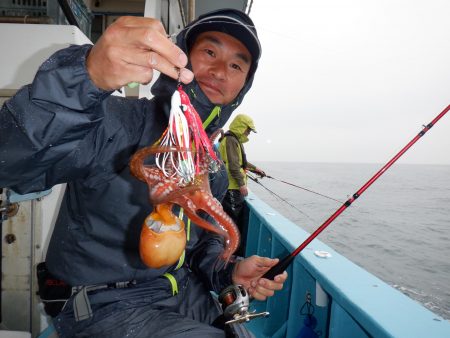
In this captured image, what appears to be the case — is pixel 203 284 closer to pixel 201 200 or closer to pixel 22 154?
pixel 201 200

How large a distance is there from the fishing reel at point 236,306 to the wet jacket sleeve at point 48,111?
1.58 metres

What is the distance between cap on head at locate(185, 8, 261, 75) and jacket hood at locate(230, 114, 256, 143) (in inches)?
207

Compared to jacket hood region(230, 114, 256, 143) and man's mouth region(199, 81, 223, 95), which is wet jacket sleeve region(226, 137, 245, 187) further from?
man's mouth region(199, 81, 223, 95)

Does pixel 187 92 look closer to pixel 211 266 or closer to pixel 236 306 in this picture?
pixel 211 266

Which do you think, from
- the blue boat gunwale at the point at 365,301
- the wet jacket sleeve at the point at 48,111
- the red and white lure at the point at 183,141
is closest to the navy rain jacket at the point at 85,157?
the wet jacket sleeve at the point at 48,111

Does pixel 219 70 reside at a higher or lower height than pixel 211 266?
higher

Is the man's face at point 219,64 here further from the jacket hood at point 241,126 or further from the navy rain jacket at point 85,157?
the jacket hood at point 241,126

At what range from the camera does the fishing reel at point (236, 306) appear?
6.47ft

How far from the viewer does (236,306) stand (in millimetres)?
2053

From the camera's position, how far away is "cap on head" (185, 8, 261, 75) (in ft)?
7.57

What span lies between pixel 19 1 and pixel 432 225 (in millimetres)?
15371

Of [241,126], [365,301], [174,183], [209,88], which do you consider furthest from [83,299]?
[241,126]

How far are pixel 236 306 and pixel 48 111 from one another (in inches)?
67.8

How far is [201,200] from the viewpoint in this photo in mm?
1211
